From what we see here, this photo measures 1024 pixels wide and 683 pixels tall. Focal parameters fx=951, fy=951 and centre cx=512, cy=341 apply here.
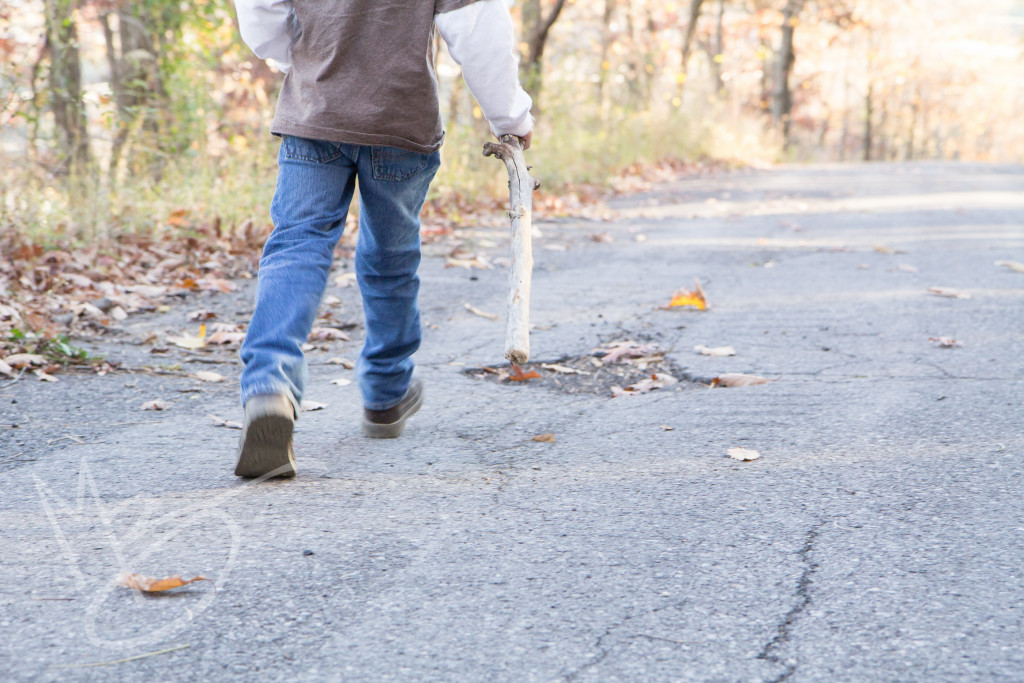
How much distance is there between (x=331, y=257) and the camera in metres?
2.44

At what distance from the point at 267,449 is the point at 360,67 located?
97cm

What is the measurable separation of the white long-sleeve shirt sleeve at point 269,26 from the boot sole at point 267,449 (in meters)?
0.96

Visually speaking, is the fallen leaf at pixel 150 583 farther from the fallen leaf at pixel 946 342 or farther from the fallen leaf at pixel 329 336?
the fallen leaf at pixel 946 342

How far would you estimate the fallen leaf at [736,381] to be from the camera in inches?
135

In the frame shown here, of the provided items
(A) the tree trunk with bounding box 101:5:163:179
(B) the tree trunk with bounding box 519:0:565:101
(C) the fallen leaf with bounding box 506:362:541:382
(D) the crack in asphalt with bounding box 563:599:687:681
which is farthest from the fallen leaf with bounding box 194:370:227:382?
(B) the tree trunk with bounding box 519:0:565:101

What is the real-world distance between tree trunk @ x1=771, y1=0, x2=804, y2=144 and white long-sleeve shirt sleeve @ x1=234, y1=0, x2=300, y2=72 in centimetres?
2208

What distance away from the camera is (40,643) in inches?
62.5

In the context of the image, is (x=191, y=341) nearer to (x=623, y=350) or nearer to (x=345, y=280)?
(x=345, y=280)

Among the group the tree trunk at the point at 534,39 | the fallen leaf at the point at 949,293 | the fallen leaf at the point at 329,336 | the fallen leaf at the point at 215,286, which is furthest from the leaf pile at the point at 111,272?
the tree trunk at the point at 534,39

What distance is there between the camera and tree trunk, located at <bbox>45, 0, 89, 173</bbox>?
644 centimetres

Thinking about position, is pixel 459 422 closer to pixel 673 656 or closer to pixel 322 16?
pixel 322 16

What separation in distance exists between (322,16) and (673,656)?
1.72 metres

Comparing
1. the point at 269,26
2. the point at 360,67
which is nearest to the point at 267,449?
the point at 360,67

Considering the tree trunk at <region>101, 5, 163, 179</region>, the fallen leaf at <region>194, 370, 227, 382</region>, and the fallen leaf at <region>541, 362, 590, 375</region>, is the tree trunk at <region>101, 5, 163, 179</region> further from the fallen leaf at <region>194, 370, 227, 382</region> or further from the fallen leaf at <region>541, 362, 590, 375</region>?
the fallen leaf at <region>541, 362, 590, 375</region>
